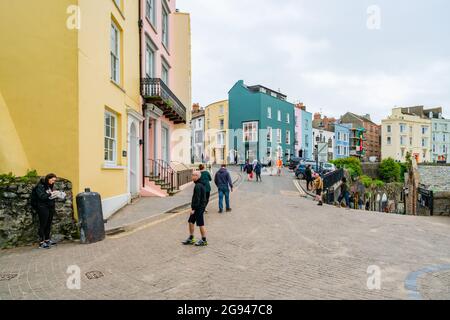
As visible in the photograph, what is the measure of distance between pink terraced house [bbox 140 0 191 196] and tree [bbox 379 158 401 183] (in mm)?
41582

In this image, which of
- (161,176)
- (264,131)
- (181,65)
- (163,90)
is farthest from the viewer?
(264,131)

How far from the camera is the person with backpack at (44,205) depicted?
7055 mm

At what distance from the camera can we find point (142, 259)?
20.2ft

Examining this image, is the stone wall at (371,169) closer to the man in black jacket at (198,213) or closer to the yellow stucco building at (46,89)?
the man in black jacket at (198,213)

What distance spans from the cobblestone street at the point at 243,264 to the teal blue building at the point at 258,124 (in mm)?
38319

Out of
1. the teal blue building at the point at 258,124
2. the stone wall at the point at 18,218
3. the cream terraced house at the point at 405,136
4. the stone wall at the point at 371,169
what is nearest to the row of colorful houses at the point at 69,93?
the stone wall at the point at 18,218

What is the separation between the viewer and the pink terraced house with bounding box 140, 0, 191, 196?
14.9 m

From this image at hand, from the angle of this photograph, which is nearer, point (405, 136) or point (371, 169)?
point (371, 169)

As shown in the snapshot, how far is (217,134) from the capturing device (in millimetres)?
52281

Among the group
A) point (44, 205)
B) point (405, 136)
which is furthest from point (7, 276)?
point (405, 136)

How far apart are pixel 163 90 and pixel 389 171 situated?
48.1m

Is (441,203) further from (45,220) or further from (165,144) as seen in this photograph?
(45,220)
